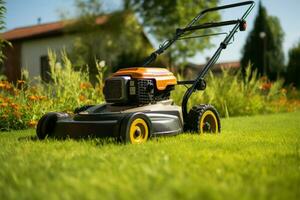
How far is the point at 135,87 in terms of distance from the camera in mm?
4867

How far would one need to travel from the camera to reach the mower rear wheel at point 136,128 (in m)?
4.28

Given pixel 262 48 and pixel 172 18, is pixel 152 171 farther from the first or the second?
pixel 262 48

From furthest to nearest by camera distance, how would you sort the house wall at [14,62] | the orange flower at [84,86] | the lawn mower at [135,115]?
the house wall at [14,62], the orange flower at [84,86], the lawn mower at [135,115]

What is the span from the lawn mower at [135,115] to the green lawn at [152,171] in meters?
0.26

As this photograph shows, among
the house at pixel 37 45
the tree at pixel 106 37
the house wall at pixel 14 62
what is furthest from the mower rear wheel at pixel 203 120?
the house wall at pixel 14 62

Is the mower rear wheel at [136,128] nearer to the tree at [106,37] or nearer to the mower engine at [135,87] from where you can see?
the mower engine at [135,87]

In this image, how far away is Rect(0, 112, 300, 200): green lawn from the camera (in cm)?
231

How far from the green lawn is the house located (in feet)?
76.9

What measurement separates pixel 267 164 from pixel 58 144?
2093 millimetres

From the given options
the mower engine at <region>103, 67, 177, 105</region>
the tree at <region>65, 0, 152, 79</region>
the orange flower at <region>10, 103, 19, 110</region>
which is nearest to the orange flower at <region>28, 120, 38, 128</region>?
the orange flower at <region>10, 103, 19, 110</region>

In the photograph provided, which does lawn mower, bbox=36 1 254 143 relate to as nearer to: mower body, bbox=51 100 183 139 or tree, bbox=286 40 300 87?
mower body, bbox=51 100 183 139

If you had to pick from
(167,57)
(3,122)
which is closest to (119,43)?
(167,57)

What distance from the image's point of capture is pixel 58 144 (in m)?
4.39

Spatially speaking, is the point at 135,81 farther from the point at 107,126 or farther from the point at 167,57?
the point at 167,57
